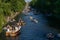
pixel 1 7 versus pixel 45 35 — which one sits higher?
pixel 1 7

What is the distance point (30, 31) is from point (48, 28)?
5458 mm

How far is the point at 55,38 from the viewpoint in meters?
55.6

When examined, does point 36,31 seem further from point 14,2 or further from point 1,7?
point 14,2

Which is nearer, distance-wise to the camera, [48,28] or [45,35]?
[45,35]

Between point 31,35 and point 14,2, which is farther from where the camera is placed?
point 14,2

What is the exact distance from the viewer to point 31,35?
5916 cm

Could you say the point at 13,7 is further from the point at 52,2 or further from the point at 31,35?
the point at 31,35

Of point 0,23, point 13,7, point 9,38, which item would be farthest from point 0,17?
point 13,7

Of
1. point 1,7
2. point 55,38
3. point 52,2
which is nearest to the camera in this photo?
point 55,38

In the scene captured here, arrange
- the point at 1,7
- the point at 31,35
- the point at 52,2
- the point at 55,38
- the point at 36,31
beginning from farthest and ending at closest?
the point at 52,2, the point at 1,7, the point at 36,31, the point at 31,35, the point at 55,38

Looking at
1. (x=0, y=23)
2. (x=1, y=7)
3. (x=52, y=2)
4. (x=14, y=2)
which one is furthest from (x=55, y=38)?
(x=14, y=2)

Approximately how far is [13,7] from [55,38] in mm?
39376

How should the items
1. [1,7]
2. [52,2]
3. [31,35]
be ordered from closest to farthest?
[31,35] < [1,7] < [52,2]

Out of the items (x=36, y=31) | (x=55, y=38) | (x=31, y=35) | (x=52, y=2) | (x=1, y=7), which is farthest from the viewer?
(x=52, y=2)
